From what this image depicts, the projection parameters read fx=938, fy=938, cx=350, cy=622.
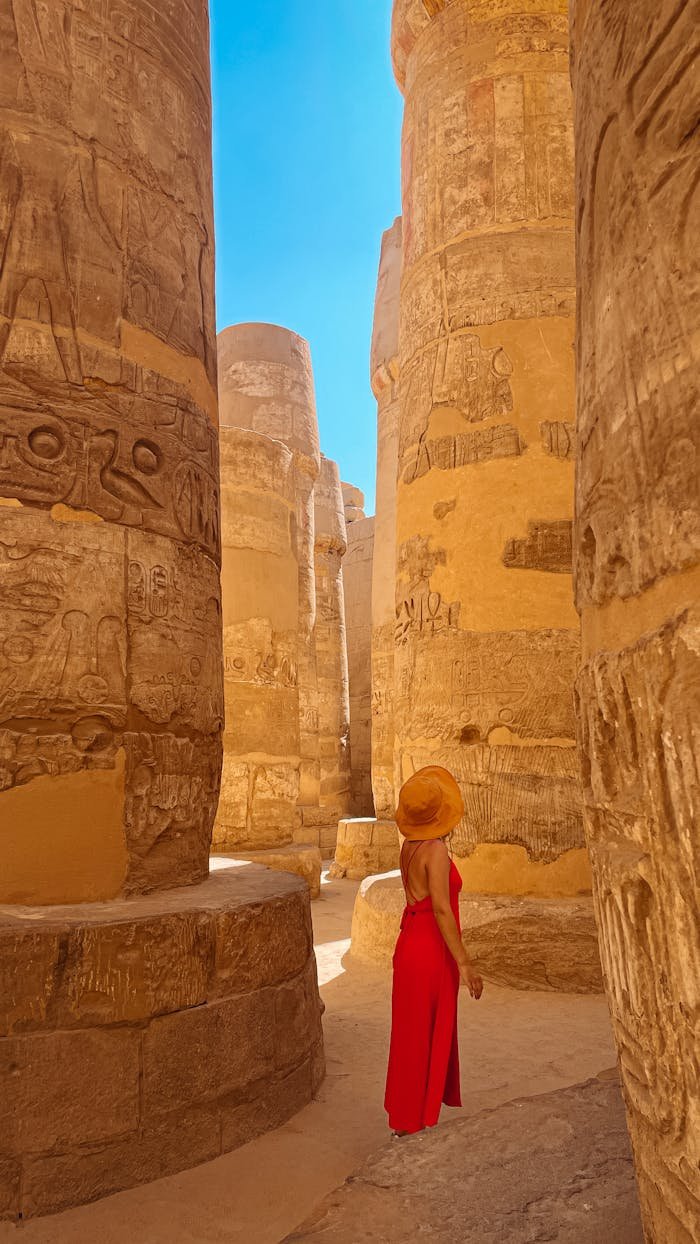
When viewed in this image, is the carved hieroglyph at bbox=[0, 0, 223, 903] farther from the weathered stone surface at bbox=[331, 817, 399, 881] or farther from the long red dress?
the weathered stone surface at bbox=[331, 817, 399, 881]

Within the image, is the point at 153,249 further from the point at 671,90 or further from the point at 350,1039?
the point at 350,1039

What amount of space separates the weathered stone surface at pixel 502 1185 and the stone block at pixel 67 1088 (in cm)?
90

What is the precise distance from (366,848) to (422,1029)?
23.7 feet

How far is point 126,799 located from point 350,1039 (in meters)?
1.68

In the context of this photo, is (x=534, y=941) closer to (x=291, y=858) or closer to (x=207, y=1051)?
(x=207, y=1051)

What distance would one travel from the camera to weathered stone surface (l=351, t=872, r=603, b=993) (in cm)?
484

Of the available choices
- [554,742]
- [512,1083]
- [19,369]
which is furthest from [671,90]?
[554,742]

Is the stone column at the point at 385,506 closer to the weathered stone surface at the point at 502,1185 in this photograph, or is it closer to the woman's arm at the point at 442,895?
the woman's arm at the point at 442,895

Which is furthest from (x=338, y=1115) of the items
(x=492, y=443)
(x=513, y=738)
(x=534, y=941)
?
(x=492, y=443)

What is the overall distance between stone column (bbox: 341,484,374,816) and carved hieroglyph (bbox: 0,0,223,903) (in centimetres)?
1223

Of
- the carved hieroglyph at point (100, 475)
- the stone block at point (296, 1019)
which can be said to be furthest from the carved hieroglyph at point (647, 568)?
the carved hieroglyph at point (100, 475)

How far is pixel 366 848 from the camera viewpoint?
33.4ft

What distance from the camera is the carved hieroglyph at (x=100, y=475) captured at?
315 cm

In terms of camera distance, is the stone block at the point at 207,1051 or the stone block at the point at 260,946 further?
the stone block at the point at 260,946
